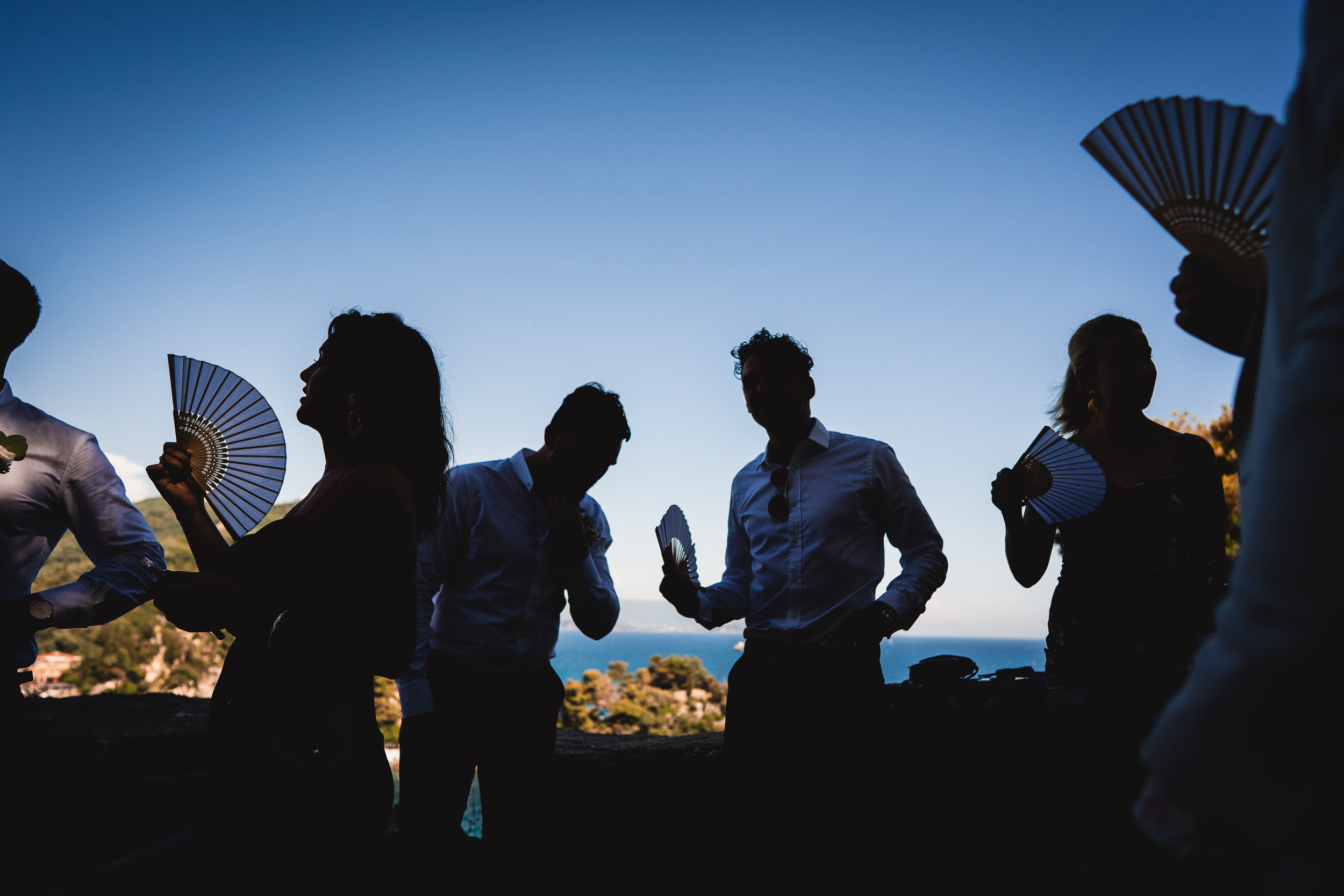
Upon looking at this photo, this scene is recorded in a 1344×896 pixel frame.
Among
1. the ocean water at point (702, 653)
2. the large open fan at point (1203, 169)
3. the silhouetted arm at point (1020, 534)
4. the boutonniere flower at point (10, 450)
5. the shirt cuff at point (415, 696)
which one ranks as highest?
the large open fan at point (1203, 169)

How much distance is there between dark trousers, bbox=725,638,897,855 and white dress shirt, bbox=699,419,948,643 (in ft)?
0.48

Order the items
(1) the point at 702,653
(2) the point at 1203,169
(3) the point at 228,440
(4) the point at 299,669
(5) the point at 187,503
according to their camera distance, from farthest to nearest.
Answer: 1. (1) the point at 702,653
2. (3) the point at 228,440
3. (5) the point at 187,503
4. (4) the point at 299,669
5. (2) the point at 1203,169

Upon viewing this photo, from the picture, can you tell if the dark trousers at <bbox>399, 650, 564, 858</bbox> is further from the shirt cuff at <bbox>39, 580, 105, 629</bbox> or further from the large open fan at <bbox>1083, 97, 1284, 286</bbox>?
the large open fan at <bbox>1083, 97, 1284, 286</bbox>

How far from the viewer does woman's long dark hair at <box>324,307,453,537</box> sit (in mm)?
1953

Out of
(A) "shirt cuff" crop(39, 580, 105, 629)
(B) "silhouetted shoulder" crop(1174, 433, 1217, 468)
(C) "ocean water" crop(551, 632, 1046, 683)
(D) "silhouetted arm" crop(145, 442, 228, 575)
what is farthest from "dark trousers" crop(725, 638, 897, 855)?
(C) "ocean water" crop(551, 632, 1046, 683)

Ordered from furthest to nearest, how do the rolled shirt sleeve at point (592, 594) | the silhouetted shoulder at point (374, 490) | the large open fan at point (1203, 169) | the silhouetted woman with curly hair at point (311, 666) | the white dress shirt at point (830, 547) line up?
the rolled shirt sleeve at point (592, 594) → the white dress shirt at point (830, 547) → the silhouetted shoulder at point (374, 490) → the silhouetted woman with curly hair at point (311, 666) → the large open fan at point (1203, 169)

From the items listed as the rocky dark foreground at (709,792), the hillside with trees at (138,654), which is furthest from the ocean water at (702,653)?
the rocky dark foreground at (709,792)

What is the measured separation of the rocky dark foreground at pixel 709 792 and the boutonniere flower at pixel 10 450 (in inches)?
37.3

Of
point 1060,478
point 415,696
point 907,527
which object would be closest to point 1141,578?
point 1060,478

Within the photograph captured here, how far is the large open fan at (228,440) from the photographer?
236 cm

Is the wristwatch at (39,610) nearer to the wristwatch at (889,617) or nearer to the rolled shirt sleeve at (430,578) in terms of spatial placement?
the rolled shirt sleeve at (430,578)

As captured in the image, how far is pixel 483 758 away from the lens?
9.41 feet

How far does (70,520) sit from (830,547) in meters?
2.61

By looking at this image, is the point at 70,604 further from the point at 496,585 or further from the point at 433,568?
the point at 496,585
